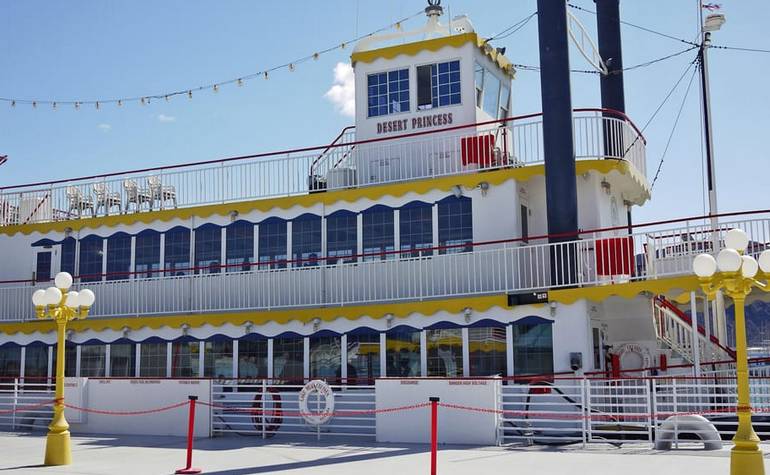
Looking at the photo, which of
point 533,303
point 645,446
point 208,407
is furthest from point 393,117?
point 645,446

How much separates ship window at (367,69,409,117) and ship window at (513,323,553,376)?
6715 mm

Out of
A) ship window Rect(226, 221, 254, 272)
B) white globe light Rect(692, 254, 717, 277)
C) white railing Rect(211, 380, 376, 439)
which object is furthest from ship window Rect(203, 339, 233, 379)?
white globe light Rect(692, 254, 717, 277)

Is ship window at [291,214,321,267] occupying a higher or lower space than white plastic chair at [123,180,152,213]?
lower

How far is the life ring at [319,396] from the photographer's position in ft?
54.2

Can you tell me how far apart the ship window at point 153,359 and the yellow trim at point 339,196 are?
319cm

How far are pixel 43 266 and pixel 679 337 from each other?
16.7 metres

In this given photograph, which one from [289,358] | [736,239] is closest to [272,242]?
[289,358]

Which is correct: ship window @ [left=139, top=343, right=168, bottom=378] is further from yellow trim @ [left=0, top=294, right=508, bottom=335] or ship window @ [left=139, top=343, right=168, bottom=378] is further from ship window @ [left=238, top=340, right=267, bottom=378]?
ship window @ [left=238, top=340, right=267, bottom=378]

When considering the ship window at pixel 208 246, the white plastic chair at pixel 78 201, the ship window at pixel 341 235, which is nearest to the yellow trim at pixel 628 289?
the ship window at pixel 341 235

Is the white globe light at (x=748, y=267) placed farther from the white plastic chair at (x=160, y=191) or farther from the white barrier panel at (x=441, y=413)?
the white plastic chair at (x=160, y=191)

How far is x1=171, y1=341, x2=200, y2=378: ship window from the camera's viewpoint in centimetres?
2009

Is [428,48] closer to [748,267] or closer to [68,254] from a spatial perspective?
[68,254]

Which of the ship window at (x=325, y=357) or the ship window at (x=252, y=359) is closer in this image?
the ship window at (x=325, y=357)

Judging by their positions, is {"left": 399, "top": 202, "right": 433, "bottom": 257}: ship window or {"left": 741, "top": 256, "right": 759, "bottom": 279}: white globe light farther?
{"left": 399, "top": 202, "right": 433, "bottom": 257}: ship window
